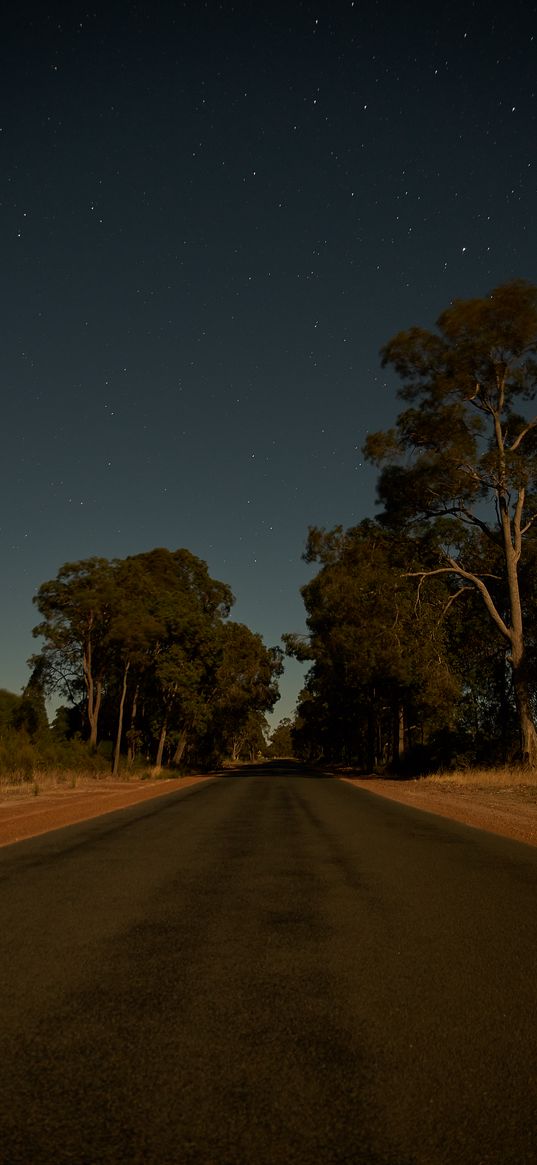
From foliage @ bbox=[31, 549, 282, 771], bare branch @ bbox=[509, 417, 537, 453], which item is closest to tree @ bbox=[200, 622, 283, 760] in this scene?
foliage @ bbox=[31, 549, 282, 771]

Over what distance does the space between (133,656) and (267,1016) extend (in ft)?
110

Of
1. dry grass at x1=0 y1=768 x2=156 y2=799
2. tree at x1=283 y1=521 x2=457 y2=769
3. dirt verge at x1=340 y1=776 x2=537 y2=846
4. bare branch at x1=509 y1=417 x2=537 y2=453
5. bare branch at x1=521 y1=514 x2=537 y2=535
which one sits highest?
bare branch at x1=509 y1=417 x2=537 y2=453

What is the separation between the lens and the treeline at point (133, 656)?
36.5 meters

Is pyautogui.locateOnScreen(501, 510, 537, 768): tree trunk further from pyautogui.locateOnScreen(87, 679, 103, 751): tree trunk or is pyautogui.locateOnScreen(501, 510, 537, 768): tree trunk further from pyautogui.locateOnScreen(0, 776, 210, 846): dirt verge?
pyautogui.locateOnScreen(87, 679, 103, 751): tree trunk

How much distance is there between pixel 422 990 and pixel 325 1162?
68.3 inches

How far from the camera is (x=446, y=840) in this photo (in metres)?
9.62

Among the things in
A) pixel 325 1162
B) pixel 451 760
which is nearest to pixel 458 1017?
pixel 325 1162

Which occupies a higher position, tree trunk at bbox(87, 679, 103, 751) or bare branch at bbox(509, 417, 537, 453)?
bare branch at bbox(509, 417, 537, 453)

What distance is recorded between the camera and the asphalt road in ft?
7.13

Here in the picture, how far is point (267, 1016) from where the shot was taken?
10.4 ft

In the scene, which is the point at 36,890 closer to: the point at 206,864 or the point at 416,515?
the point at 206,864

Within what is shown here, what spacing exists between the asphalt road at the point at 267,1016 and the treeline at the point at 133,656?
2574 cm

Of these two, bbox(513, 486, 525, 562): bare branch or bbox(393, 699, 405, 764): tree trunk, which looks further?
bbox(393, 699, 405, 764): tree trunk

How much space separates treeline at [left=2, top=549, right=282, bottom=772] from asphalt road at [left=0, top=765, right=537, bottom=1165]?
84.4ft
